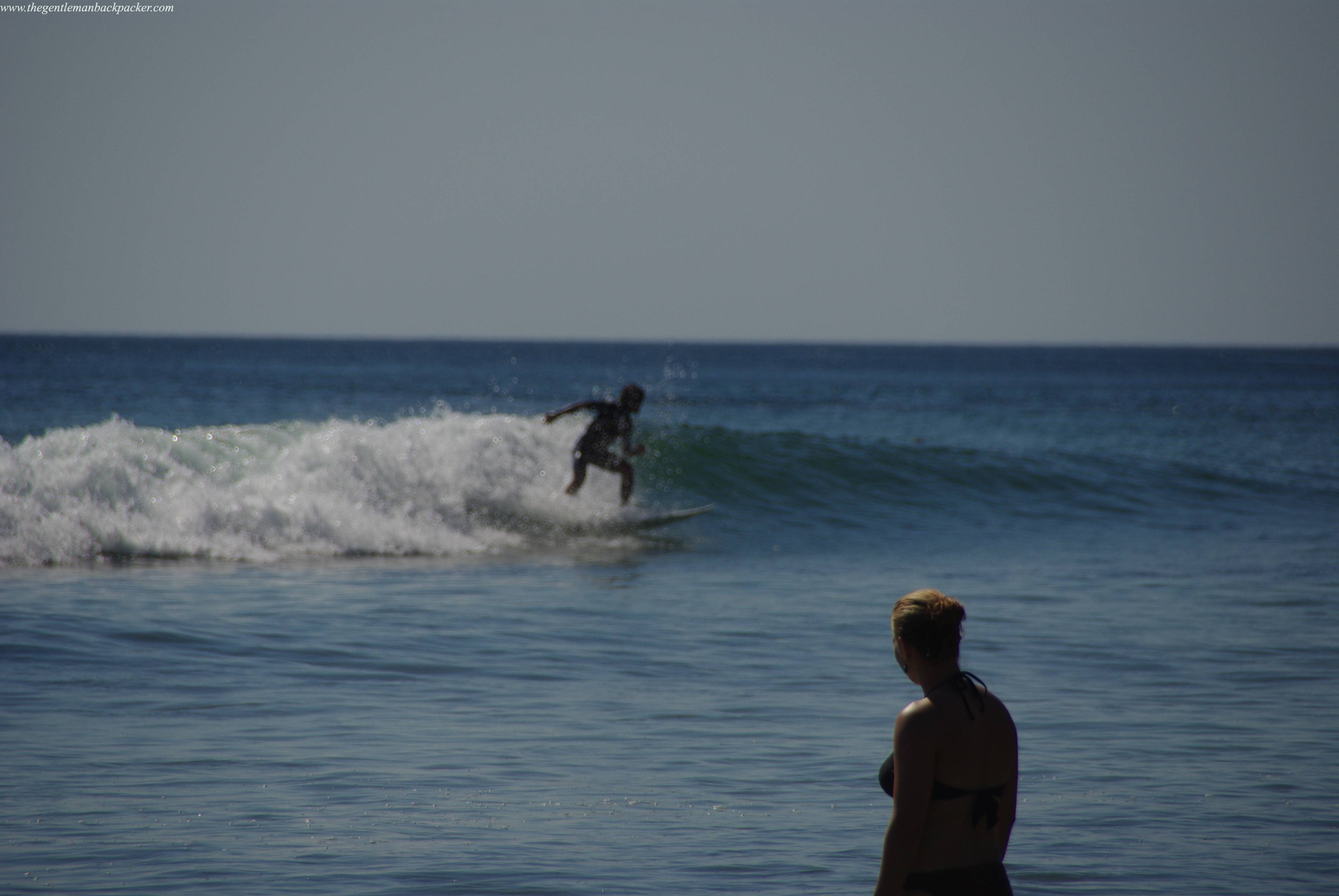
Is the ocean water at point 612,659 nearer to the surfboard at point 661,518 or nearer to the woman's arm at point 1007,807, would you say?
the surfboard at point 661,518

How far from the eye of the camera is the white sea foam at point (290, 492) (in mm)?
14016

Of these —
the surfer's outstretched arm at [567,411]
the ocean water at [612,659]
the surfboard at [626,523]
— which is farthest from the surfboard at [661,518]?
the surfer's outstretched arm at [567,411]

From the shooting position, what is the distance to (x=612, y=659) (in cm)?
928

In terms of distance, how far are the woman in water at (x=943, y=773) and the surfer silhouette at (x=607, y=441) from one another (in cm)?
1224

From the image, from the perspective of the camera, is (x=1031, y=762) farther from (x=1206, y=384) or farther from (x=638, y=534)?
(x=1206, y=384)

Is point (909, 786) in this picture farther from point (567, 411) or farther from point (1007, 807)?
point (567, 411)

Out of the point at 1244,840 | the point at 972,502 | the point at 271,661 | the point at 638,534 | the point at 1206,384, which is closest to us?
the point at 1244,840

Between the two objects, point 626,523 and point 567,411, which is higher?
point 567,411

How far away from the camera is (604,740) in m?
7.09

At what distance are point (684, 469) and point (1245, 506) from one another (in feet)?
31.4

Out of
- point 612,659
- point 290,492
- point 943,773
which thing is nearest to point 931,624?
point 943,773

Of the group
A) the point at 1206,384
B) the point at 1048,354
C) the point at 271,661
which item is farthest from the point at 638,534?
the point at 1048,354

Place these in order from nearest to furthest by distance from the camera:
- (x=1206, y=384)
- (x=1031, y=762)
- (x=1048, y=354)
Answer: (x=1031, y=762), (x=1206, y=384), (x=1048, y=354)

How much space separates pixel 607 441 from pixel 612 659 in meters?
7.20
